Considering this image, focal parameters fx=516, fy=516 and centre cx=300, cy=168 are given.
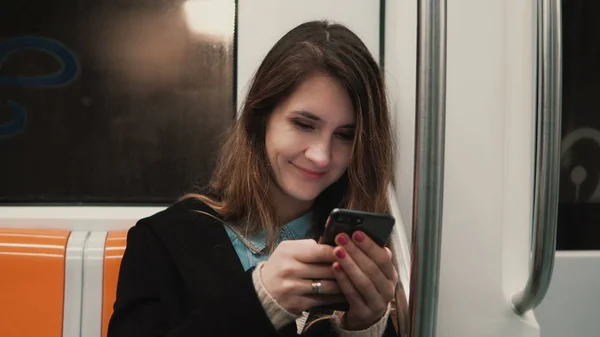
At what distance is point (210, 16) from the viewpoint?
1.53 m

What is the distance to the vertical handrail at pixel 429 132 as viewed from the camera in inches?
25.2

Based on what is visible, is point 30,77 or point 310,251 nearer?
point 310,251

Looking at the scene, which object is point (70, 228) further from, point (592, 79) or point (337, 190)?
point (592, 79)

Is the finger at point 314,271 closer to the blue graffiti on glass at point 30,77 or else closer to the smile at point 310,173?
the smile at point 310,173

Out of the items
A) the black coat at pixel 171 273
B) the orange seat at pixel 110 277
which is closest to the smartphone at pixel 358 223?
the black coat at pixel 171 273

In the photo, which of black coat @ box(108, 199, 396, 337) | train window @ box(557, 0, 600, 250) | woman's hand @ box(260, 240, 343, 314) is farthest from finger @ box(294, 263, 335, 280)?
train window @ box(557, 0, 600, 250)

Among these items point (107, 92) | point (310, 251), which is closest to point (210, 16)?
point (107, 92)

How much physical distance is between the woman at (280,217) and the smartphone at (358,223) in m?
0.08

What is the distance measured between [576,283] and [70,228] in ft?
4.86

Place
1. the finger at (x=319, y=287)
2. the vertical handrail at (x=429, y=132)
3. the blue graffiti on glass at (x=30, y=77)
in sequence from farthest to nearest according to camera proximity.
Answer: the blue graffiti on glass at (x=30, y=77) < the finger at (x=319, y=287) < the vertical handrail at (x=429, y=132)

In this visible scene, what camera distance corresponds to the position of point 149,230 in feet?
3.79

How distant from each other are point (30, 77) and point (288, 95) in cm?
86

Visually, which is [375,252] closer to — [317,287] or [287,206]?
[317,287]

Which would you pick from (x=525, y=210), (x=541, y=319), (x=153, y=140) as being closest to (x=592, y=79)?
(x=525, y=210)
